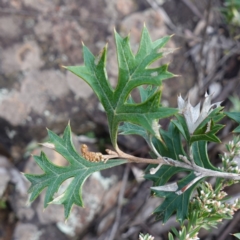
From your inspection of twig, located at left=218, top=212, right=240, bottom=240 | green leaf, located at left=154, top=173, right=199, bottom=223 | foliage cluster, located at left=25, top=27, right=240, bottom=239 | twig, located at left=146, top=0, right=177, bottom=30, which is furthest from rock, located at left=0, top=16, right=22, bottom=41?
twig, located at left=218, top=212, right=240, bottom=240

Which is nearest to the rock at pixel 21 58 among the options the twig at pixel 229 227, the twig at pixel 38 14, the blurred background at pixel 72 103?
the blurred background at pixel 72 103

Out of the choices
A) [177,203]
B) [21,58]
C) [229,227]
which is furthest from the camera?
[21,58]

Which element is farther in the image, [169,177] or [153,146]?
[169,177]

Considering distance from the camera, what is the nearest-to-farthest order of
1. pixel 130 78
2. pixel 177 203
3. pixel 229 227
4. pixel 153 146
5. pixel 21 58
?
pixel 130 78 < pixel 153 146 < pixel 177 203 < pixel 229 227 < pixel 21 58

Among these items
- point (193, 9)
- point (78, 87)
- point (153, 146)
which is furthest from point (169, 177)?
point (193, 9)

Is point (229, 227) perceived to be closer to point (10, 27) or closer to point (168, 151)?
point (168, 151)

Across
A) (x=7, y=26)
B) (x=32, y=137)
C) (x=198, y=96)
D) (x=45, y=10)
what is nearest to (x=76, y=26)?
(x=45, y=10)
